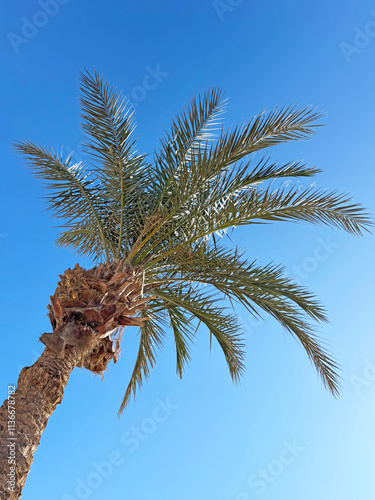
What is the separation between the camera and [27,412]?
441cm

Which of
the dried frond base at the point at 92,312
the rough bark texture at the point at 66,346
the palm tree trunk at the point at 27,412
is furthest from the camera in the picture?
the dried frond base at the point at 92,312

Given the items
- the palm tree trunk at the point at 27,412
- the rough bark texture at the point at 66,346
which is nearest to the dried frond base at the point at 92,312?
the rough bark texture at the point at 66,346

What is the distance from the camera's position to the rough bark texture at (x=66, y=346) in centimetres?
419

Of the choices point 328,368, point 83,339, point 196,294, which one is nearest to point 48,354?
point 83,339

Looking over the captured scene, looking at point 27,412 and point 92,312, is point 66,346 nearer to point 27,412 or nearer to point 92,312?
point 92,312

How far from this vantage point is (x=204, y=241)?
6.61 metres

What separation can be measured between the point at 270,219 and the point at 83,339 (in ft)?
9.29

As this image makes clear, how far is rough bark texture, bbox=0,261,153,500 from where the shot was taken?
4188 mm

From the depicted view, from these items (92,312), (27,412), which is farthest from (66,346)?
(27,412)

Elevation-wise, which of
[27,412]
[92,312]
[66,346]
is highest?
[92,312]

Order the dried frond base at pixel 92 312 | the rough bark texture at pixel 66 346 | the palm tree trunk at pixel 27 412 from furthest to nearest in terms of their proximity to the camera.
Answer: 1. the dried frond base at pixel 92 312
2. the rough bark texture at pixel 66 346
3. the palm tree trunk at pixel 27 412

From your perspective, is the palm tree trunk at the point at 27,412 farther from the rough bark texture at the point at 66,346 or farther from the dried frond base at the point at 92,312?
the dried frond base at the point at 92,312

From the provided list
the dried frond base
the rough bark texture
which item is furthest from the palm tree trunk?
the dried frond base

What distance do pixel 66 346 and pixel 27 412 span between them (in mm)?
800
